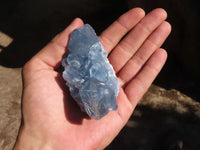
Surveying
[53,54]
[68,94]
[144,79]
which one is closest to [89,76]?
[68,94]

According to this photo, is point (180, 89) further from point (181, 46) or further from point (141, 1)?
point (141, 1)

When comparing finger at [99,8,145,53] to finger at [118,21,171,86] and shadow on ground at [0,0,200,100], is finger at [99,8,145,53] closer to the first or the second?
finger at [118,21,171,86]

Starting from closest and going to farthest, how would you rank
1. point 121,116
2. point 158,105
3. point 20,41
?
point 121,116 → point 158,105 → point 20,41

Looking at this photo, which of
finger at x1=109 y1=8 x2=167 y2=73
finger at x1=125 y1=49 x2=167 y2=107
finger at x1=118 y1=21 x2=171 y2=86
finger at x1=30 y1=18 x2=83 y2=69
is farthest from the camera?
finger at x1=109 y1=8 x2=167 y2=73

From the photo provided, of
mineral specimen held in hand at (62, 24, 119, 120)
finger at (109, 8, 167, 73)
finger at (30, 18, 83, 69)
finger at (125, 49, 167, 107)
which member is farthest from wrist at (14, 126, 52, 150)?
finger at (109, 8, 167, 73)

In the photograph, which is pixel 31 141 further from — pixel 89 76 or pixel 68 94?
pixel 89 76

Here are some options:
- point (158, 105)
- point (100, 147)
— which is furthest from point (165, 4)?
point (100, 147)
